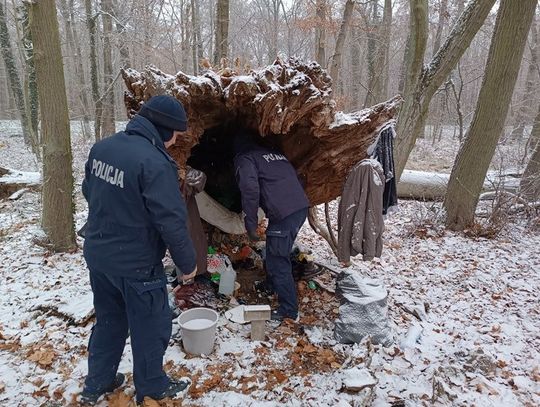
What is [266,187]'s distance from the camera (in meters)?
3.60

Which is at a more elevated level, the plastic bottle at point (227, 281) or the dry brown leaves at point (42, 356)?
the plastic bottle at point (227, 281)

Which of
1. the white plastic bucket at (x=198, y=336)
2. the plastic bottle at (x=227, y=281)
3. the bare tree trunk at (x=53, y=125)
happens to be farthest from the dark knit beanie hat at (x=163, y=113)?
the bare tree trunk at (x=53, y=125)

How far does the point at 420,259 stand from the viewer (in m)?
5.54

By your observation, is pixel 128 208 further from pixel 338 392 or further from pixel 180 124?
pixel 338 392

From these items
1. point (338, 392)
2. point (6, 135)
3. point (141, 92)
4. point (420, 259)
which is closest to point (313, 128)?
point (141, 92)

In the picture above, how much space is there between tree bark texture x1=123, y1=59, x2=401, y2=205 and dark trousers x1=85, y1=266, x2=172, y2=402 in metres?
1.54

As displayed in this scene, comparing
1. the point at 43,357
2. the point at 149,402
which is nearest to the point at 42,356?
the point at 43,357

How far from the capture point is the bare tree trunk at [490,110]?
19.2 ft

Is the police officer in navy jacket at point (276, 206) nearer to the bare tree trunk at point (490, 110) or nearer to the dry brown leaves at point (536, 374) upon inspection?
the dry brown leaves at point (536, 374)

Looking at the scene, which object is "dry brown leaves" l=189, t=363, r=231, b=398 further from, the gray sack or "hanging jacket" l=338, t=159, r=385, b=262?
"hanging jacket" l=338, t=159, r=385, b=262

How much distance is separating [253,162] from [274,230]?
70 centimetres

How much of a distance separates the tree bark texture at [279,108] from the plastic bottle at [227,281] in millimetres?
1257

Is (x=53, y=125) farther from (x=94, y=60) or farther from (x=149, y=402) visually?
(x=94, y=60)

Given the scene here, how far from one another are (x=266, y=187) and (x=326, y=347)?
1.60 meters
